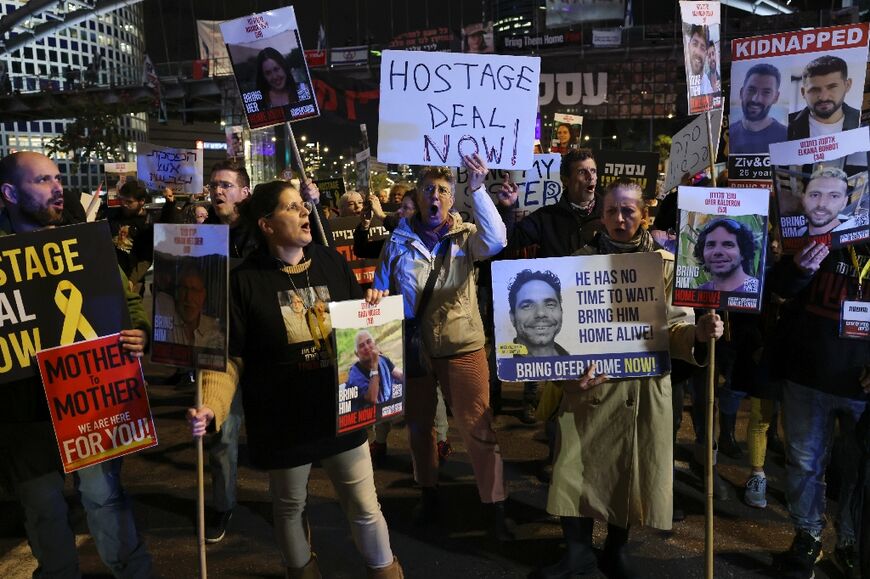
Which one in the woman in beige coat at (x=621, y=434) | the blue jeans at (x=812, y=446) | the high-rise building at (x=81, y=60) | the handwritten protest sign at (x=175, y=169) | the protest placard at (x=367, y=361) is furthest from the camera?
the high-rise building at (x=81, y=60)

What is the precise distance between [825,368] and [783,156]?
107 cm

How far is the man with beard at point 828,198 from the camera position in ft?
10.3

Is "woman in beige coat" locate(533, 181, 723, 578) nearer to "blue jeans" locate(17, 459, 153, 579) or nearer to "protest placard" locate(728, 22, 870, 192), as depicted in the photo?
"protest placard" locate(728, 22, 870, 192)

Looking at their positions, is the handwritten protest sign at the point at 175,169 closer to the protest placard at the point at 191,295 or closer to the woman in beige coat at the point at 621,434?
the protest placard at the point at 191,295

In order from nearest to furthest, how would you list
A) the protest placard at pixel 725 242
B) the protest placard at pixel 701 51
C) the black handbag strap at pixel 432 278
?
the protest placard at pixel 725 242, the black handbag strap at pixel 432 278, the protest placard at pixel 701 51

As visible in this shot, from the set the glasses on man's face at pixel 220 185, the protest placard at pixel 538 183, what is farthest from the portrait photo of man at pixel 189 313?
the protest placard at pixel 538 183

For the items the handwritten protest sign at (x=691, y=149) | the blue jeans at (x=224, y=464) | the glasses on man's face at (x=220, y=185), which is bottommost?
the blue jeans at (x=224, y=464)

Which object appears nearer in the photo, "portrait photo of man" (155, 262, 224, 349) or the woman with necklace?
"portrait photo of man" (155, 262, 224, 349)

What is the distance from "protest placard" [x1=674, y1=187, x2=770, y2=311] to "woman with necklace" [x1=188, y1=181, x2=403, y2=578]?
1343mm

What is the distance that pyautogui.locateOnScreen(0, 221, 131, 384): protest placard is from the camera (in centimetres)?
268

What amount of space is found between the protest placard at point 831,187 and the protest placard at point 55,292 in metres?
2.98

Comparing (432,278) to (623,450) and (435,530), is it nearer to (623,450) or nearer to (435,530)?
(623,450)

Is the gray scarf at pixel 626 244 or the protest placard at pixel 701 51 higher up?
the protest placard at pixel 701 51

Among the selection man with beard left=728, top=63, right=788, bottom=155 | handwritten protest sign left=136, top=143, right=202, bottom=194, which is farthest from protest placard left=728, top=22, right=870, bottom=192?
handwritten protest sign left=136, top=143, right=202, bottom=194
